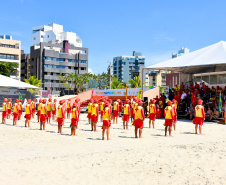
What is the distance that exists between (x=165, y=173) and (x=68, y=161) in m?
2.64

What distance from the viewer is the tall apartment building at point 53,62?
252ft

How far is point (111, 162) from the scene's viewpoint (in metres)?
7.41

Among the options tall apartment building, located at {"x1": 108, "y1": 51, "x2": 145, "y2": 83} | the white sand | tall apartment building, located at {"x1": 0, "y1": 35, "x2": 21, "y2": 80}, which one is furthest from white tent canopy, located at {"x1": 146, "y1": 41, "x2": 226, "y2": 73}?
tall apartment building, located at {"x1": 108, "y1": 51, "x2": 145, "y2": 83}

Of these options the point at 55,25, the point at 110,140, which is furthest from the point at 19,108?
the point at 55,25

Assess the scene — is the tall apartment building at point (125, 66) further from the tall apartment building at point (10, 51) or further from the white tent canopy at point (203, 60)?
the white tent canopy at point (203, 60)

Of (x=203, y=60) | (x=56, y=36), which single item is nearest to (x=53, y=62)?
(x=56, y=36)

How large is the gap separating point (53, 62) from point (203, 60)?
201ft

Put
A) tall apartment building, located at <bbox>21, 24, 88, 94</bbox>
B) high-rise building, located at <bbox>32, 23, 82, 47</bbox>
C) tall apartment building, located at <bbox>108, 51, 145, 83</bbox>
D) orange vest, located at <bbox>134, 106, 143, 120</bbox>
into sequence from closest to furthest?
orange vest, located at <bbox>134, 106, 143, 120</bbox>
tall apartment building, located at <bbox>21, 24, 88, 94</bbox>
high-rise building, located at <bbox>32, 23, 82, 47</bbox>
tall apartment building, located at <bbox>108, 51, 145, 83</bbox>

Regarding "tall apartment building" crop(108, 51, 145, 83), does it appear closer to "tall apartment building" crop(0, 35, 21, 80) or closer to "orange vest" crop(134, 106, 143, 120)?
"tall apartment building" crop(0, 35, 21, 80)

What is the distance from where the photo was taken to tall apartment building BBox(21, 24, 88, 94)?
7681cm

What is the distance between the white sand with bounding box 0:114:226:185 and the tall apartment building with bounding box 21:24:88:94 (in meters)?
66.8

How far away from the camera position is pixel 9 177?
19.8 ft

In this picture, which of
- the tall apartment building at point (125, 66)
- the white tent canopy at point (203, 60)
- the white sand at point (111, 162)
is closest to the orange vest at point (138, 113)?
the white sand at point (111, 162)

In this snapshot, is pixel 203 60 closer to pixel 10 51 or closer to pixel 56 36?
pixel 10 51
